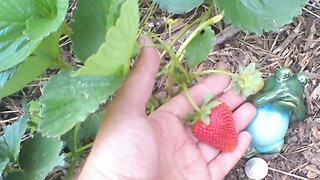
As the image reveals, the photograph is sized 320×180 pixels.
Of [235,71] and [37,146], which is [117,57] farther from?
[235,71]

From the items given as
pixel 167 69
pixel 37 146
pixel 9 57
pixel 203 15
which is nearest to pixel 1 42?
pixel 9 57

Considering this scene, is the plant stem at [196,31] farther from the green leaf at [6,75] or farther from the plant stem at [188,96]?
the green leaf at [6,75]

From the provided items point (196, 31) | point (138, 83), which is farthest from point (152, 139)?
point (196, 31)

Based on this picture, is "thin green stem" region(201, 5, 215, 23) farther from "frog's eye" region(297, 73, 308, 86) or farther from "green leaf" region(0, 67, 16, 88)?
"green leaf" region(0, 67, 16, 88)

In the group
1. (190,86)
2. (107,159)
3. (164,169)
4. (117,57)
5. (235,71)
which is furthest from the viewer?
(235,71)

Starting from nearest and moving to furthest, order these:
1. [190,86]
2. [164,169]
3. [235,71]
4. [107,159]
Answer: [107,159] → [164,169] → [190,86] → [235,71]

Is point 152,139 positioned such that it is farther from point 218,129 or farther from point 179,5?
point 179,5

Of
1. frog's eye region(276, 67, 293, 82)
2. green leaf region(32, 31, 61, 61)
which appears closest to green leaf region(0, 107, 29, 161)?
green leaf region(32, 31, 61, 61)
